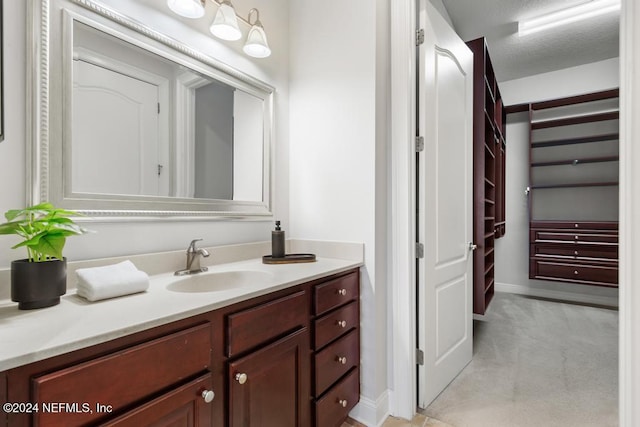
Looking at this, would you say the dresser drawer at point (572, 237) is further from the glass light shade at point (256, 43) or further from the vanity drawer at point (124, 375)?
the vanity drawer at point (124, 375)

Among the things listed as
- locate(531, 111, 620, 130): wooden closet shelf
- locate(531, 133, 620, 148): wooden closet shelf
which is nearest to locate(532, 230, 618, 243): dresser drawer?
locate(531, 133, 620, 148): wooden closet shelf

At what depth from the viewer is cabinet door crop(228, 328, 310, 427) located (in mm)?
1002

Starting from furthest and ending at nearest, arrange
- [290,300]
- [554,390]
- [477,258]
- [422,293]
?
[477,258] < [554,390] < [422,293] < [290,300]

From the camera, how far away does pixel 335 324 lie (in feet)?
4.78

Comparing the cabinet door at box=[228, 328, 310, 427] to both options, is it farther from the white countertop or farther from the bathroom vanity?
the white countertop

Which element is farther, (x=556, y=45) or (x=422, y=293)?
(x=556, y=45)

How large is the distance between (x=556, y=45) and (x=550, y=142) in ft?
3.67

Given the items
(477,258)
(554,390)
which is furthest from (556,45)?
(554,390)

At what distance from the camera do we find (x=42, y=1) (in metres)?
1.06

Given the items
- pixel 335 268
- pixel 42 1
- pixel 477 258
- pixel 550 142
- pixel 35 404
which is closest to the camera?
pixel 35 404

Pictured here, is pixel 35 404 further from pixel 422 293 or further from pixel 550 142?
pixel 550 142

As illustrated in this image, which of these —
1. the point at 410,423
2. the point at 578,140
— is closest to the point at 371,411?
the point at 410,423

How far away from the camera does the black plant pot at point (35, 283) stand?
2.71 feet

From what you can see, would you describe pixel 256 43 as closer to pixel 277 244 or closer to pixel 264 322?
pixel 277 244
